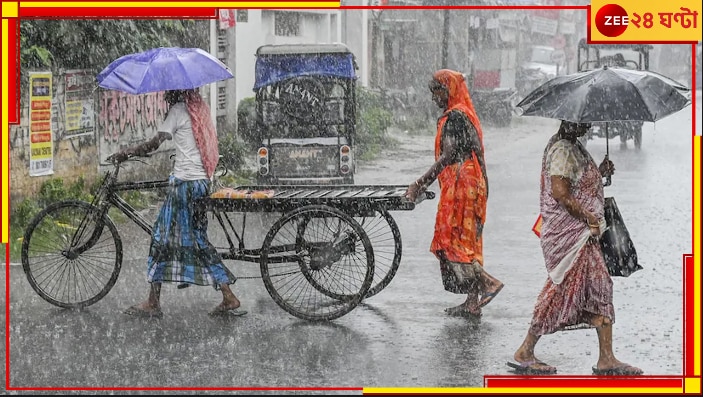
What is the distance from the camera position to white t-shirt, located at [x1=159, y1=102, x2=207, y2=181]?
743 cm

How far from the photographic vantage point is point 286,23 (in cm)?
2462

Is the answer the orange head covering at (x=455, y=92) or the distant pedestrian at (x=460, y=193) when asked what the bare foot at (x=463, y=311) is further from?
the orange head covering at (x=455, y=92)

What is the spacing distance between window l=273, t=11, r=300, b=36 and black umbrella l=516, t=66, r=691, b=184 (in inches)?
701

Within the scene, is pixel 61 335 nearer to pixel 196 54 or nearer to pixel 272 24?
pixel 196 54

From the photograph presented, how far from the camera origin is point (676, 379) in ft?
20.4

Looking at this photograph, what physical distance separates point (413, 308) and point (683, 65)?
45.9m

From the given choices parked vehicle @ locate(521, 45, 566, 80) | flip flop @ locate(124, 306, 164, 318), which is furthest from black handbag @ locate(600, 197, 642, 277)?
parked vehicle @ locate(521, 45, 566, 80)

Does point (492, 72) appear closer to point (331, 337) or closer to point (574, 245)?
point (331, 337)

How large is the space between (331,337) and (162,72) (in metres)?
1.99

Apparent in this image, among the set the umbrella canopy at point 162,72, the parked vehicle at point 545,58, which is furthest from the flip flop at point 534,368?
the parked vehicle at point 545,58

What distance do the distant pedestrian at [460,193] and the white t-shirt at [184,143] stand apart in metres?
1.43

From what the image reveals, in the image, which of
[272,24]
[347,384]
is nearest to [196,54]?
[347,384]

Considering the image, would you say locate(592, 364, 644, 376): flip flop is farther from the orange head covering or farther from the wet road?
the orange head covering

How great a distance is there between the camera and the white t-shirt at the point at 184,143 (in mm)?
7434
